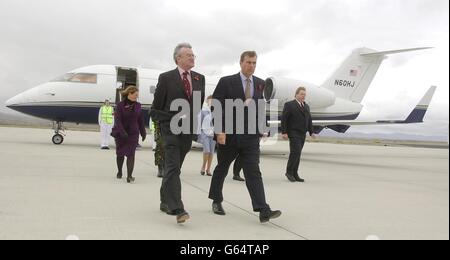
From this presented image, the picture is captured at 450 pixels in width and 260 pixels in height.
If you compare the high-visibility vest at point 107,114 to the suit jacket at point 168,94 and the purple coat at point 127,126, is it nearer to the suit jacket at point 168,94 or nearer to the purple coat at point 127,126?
the purple coat at point 127,126

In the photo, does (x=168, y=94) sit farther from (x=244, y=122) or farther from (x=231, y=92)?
(x=244, y=122)

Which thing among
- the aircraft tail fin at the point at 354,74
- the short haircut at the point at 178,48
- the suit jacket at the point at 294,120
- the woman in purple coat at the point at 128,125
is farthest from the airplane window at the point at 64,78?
the short haircut at the point at 178,48

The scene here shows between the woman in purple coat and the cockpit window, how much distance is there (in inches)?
346

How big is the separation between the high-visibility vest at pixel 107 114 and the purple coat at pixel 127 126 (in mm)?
7484

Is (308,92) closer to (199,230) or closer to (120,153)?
(120,153)

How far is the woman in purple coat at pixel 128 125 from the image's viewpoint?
291 inches

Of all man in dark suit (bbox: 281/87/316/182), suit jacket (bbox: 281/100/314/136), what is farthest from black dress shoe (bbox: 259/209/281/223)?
suit jacket (bbox: 281/100/314/136)

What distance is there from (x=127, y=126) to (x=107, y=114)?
25.7ft

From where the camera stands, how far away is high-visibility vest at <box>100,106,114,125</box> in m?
14.8

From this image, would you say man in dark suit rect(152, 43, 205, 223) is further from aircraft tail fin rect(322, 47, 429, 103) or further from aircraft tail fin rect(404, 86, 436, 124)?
aircraft tail fin rect(322, 47, 429, 103)

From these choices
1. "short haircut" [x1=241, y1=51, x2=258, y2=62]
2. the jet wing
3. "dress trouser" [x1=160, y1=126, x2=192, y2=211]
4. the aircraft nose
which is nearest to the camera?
"dress trouser" [x1=160, y1=126, x2=192, y2=211]

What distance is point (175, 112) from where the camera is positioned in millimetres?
4793

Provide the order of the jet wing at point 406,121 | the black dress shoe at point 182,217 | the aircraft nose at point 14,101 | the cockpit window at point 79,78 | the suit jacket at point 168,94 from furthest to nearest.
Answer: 1. the jet wing at point 406,121
2. the cockpit window at point 79,78
3. the aircraft nose at point 14,101
4. the suit jacket at point 168,94
5. the black dress shoe at point 182,217
